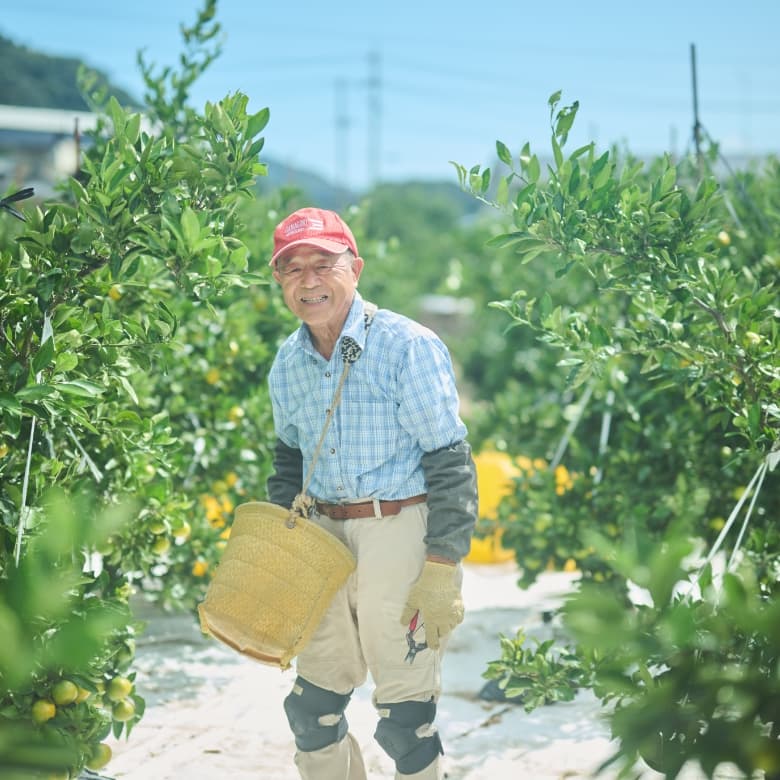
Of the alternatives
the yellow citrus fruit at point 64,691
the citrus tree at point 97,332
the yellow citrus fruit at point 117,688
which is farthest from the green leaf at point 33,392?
the yellow citrus fruit at point 117,688

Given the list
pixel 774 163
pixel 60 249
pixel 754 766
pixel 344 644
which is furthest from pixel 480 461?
pixel 754 766

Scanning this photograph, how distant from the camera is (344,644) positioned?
266 cm

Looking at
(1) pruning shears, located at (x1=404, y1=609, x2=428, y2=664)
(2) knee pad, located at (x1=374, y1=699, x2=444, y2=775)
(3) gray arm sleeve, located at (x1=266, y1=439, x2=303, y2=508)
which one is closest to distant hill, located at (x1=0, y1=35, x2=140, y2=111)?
(3) gray arm sleeve, located at (x1=266, y1=439, x2=303, y2=508)

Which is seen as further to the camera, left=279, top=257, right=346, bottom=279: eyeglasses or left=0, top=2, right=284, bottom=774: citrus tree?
left=279, top=257, right=346, bottom=279: eyeglasses

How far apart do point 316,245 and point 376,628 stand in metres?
1.02

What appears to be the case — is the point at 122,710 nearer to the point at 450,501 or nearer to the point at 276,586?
the point at 276,586

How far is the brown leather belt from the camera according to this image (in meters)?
2.56

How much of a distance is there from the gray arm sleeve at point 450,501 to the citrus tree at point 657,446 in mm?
415

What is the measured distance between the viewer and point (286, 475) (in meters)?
2.87

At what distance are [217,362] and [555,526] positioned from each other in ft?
5.28

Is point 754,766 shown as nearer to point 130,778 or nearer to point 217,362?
point 130,778

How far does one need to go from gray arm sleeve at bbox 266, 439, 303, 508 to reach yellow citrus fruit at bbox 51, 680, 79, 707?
0.75 metres

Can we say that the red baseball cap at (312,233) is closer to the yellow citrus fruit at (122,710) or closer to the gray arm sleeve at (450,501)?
the gray arm sleeve at (450,501)

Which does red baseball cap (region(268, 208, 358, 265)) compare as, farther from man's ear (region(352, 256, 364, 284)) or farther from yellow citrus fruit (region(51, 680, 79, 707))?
yellow citrus fruit (region(51, 680, 79, 707))
